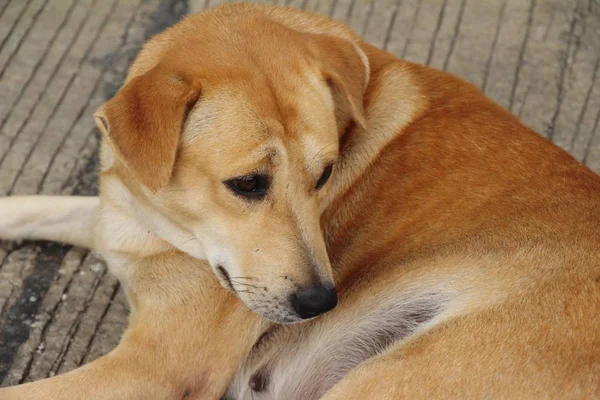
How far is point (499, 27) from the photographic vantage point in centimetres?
540

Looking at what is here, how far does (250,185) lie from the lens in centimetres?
305

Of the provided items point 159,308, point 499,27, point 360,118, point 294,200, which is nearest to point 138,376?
point 159,308

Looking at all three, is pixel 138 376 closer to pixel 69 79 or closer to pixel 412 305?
pixel 412 305

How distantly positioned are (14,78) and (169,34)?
1.87 meters

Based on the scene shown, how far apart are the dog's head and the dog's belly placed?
0.94 ft

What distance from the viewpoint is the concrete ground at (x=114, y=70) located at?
4.17m

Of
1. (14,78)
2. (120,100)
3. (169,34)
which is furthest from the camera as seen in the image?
(14,78)

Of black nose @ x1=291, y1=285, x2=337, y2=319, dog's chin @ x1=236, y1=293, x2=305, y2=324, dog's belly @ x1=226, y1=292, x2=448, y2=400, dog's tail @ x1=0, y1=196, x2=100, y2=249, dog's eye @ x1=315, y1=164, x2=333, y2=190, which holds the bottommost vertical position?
dog's tail @ x1=0, y1=196, x2=100, y2=249

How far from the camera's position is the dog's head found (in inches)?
117

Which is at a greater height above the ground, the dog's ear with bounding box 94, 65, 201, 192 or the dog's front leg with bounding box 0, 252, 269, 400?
the dog's ear with bounding box 94, 65, 201, 192

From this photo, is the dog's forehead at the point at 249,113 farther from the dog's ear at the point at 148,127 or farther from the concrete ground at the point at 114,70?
the concrete ground at the point at 114,70

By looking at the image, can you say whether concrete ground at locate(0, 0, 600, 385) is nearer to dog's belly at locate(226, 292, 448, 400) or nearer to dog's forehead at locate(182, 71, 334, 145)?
dog's belly at locate(226, 292, 448, 400)

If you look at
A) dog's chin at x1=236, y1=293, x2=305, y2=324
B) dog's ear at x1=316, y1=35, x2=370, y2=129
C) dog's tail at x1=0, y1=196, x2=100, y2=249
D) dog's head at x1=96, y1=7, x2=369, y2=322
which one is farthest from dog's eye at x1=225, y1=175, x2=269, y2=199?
dog's tail at x1=0, y1=196, x2=100, y2=249

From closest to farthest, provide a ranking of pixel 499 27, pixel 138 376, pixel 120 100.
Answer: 1. pixel 120 100
2. pixel 138 376
3. pixel 499 27
